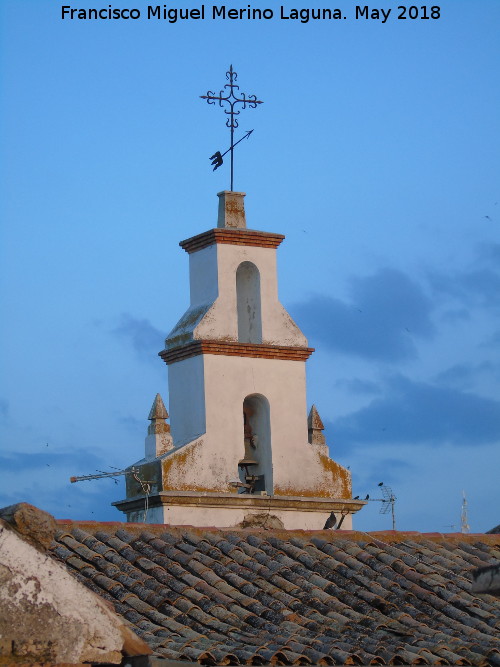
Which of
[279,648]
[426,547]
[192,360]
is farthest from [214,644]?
[192,360]

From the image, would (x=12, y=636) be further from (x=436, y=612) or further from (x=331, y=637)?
(x=436, y=612)

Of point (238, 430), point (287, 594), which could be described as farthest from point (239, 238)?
point (287, 594)

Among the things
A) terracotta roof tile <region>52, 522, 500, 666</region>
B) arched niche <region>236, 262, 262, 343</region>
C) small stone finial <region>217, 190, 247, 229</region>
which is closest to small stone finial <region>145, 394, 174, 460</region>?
arched niche <region>236, 262, 262, 343</region>

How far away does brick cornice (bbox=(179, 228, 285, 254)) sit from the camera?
18.8 m

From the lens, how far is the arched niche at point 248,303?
19.0 metres

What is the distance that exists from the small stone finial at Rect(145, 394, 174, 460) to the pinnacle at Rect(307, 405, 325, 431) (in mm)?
1800

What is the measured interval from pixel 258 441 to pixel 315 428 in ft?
2.74

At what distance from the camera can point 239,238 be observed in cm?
1888

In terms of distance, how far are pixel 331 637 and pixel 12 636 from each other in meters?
3.63

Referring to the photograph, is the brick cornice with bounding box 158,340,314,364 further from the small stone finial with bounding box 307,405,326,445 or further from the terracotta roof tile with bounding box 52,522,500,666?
the terracotta roof tile with bounding box 52,522,500,666

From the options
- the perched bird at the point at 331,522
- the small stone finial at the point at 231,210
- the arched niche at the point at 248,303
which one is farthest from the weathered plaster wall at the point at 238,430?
the small stone finial at the point at 231,210

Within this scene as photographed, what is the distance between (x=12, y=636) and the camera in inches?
379

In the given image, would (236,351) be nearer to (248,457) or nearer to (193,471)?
(248,457)

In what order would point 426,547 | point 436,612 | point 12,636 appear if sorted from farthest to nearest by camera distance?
point 426,547
point 436,612
point 12,636
